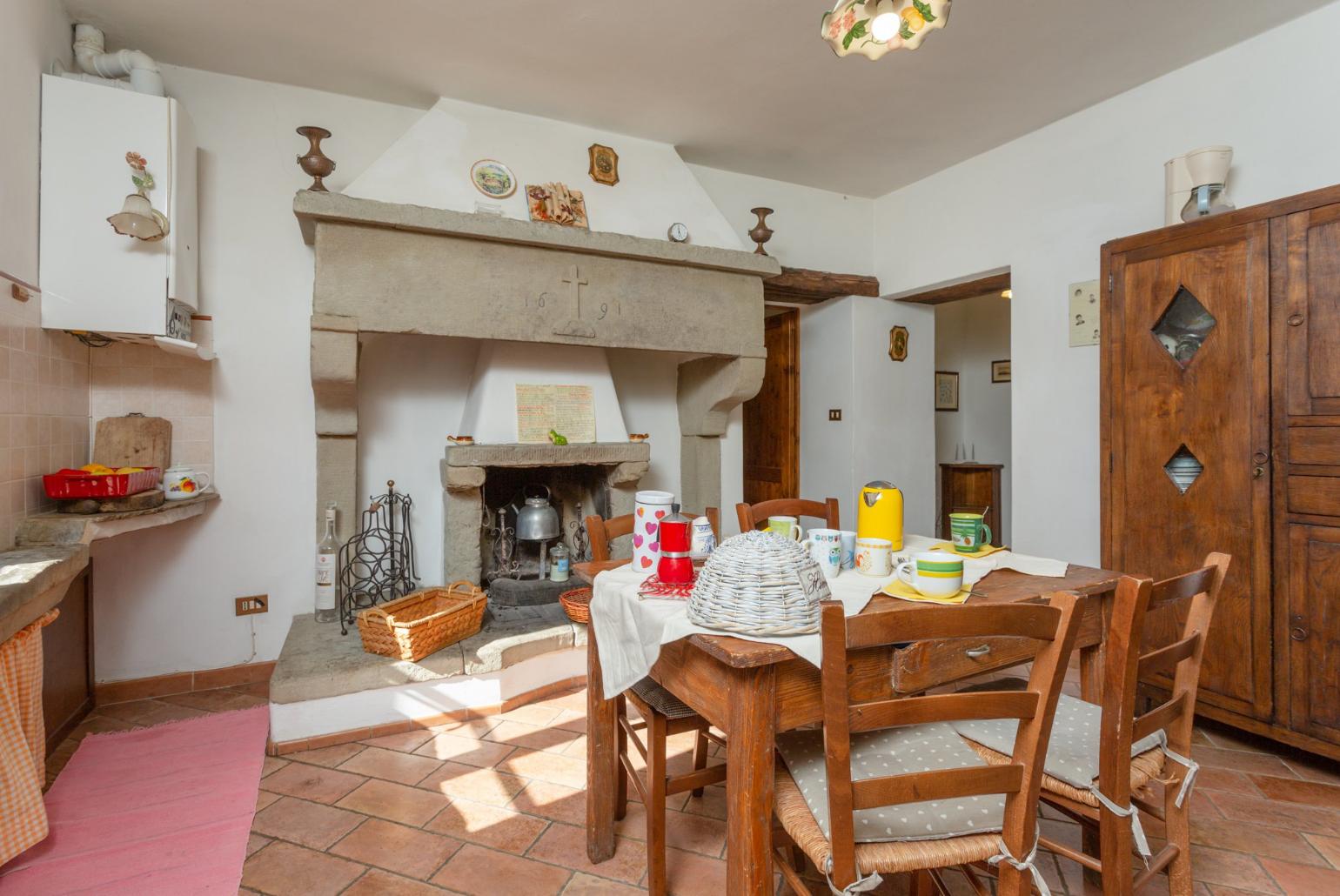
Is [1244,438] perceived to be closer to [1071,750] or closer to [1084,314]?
[1084,314]

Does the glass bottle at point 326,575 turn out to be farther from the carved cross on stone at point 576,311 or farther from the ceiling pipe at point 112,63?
the ceiling pipe at point 112,63

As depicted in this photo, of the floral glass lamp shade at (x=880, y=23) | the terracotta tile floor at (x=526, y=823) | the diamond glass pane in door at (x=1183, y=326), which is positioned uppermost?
the floral glass lamp shade at (x=880, y=23)

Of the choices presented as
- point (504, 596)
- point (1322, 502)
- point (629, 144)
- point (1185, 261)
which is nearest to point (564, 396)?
point (504, 596)

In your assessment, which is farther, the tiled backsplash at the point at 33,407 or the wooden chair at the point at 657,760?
the tiled backsplash at the point at 33,407

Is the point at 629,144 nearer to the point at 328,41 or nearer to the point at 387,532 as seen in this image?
the point at 328,41

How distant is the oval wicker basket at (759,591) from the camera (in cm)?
112

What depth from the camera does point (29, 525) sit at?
6.74 feet

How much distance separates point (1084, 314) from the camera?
3215mm

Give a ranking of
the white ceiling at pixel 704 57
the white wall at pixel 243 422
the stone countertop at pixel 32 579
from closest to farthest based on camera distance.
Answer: the stone countertop at pixel 32 579, the white ceiling at pixel 704 57, the white wall at pixel 243 422

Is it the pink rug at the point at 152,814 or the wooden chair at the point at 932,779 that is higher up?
the wooden chair at the point at 932,779

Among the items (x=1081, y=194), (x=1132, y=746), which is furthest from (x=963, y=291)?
(x=1132, y=746)

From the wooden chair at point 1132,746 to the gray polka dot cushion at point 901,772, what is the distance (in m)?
0.13

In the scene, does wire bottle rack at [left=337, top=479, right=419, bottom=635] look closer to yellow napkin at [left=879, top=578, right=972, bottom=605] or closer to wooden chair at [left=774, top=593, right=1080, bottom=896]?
yellow napkin at [left=879, top=578, right=972, bottom=605]

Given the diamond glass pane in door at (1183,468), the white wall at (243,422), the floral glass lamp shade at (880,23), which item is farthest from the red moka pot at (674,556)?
the white wall at (243,422)
